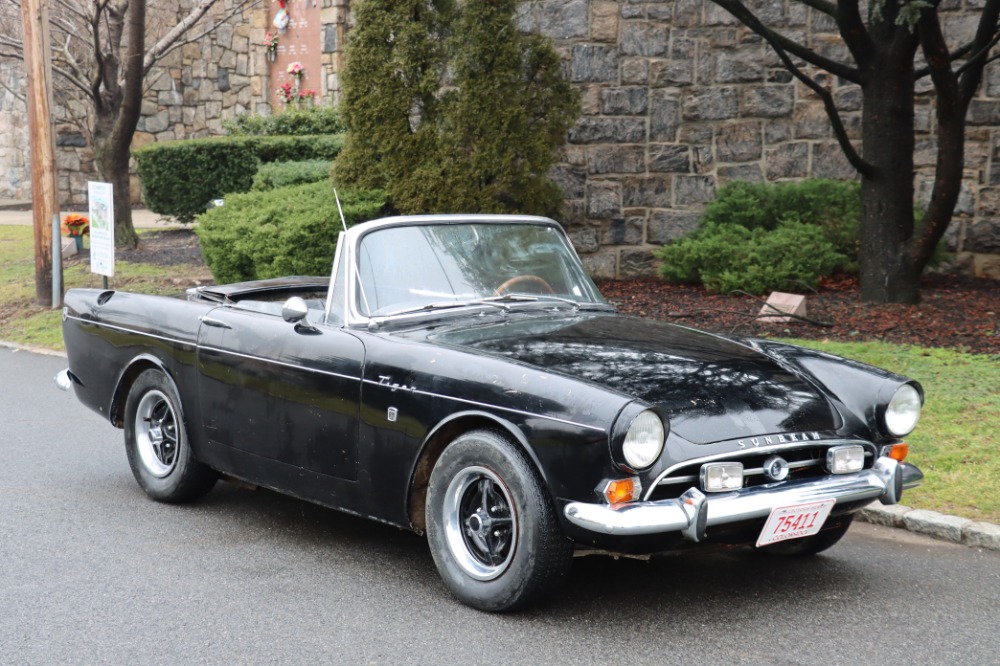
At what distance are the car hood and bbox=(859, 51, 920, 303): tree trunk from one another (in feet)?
18.2

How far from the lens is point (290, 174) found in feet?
49.2

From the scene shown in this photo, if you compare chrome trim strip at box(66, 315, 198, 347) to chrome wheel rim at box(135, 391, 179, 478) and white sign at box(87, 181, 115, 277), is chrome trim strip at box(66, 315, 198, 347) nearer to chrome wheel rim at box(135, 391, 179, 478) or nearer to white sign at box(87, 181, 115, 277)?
chrome wheel rim at box(135, 391, 179, 478)

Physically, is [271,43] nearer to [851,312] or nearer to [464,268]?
[851,312]

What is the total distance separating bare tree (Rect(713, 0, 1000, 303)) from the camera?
9.74m

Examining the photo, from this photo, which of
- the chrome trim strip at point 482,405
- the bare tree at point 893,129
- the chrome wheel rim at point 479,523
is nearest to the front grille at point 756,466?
the chrome trim strip at point 482,405

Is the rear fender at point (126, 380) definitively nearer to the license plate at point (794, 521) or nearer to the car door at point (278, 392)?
the car door at point (278, 392)

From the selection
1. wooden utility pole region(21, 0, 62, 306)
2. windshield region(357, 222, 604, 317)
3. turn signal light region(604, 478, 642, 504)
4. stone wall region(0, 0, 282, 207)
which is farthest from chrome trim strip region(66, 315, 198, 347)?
stone wall region(0, 0, 282, 207)

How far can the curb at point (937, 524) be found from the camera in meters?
5.22

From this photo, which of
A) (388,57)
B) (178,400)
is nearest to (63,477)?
(178,400)

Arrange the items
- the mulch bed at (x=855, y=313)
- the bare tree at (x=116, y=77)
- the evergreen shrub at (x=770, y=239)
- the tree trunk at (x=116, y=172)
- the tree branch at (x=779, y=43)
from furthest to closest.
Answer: the tree trunk at (x=116, y=172)
the bare tree at (x=116, y=77)
the evergreen shrub at (x=770, y=239)
the tree branch at (x=779, y=43)
the mulch bed at (x=855, y=313)

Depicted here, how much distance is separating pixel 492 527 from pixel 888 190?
7.12 m

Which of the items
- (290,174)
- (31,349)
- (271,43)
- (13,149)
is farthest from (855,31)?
(13,149)

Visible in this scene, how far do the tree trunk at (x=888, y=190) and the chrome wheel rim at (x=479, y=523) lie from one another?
688cm

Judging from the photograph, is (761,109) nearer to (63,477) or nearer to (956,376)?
(956,376)
